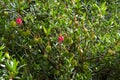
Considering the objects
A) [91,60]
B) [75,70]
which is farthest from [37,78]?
[91,60]

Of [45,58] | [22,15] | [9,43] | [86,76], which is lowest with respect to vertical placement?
[86,76]

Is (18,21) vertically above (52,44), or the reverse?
(18,21)

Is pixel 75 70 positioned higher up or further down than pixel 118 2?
further down

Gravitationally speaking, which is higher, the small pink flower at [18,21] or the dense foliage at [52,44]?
the small pink flower at [18,21]

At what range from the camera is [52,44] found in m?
2.61

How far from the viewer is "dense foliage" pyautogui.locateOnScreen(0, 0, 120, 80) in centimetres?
250

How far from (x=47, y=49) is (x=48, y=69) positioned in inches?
7.4

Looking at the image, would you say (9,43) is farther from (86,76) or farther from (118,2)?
(118,2)

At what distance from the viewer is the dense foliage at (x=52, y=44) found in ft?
8.19

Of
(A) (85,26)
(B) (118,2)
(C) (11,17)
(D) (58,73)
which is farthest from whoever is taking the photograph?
(B) (118,2)

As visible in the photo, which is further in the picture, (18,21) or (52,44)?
(52,44)

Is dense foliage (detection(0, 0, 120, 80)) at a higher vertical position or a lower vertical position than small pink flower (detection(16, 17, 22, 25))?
lower

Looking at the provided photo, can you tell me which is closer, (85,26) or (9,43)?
(9,43)

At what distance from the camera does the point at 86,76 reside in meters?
2.55
